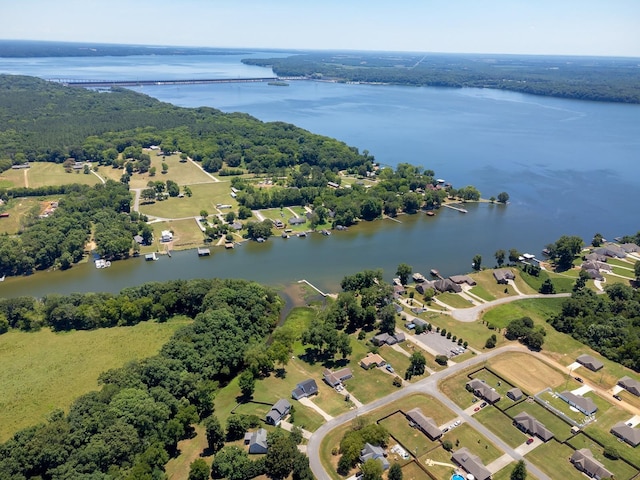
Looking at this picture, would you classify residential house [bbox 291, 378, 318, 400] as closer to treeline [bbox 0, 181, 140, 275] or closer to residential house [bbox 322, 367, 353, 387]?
residential house [bbox 322, 367, 353, 387]

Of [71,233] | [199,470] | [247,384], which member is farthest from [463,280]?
[71,233]

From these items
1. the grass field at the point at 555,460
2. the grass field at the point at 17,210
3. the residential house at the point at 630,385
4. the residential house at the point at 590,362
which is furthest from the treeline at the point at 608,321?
the grass field at the point at 17,210

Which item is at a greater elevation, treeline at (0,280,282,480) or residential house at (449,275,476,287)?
residential house at (449,275,476,287)

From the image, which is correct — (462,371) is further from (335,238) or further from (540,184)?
(540,184)

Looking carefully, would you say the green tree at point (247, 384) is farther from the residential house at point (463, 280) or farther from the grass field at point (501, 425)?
the residential house at point (463, 280)

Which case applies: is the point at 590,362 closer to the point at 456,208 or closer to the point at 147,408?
the point at 147,408

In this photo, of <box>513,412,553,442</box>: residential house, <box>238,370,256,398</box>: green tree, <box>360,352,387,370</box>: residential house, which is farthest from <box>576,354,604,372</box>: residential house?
<box>238,370,256,398</box>: green tree

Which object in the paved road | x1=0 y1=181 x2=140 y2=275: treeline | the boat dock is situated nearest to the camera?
the paved road
